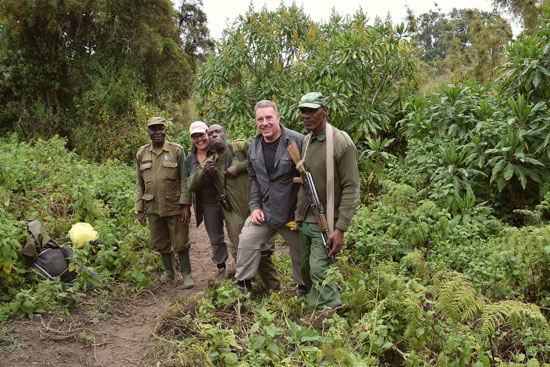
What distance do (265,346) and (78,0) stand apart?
12921 millimetres

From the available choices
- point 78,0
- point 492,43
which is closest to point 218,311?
point 78,0

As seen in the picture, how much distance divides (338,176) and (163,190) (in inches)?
95.5

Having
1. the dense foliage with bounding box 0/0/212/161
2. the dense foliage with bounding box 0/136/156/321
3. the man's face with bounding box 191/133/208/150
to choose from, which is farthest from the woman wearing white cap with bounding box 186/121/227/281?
the dense foliage with bounding box 0/0/212/161

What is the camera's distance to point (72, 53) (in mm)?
13305

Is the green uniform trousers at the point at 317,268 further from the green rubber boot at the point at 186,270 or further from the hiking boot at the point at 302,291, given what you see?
the green rubber boot at the point at 186,270

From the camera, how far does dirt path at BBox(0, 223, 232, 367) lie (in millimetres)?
3439

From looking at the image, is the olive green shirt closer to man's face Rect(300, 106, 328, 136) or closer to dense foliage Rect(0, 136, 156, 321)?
man's face Rect(300, 106, 328, 136)

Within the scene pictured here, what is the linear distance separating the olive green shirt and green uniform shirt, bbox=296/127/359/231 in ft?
3.55

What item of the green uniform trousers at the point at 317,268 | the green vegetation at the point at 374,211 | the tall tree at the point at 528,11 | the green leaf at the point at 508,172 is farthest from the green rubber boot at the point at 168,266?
the tall tree at the point at 528,11

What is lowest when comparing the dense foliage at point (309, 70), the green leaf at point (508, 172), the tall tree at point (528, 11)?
the green leaf at point (508, 172)

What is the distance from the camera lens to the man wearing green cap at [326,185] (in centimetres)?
322

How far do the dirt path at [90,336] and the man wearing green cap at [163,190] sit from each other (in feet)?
2.58

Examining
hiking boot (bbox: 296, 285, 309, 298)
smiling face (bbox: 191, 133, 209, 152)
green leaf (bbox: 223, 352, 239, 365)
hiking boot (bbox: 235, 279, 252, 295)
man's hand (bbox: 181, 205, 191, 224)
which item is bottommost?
green leaf (bbox: 223, 352, 239, 365)

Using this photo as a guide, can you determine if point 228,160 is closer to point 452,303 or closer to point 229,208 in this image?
point 229,208
